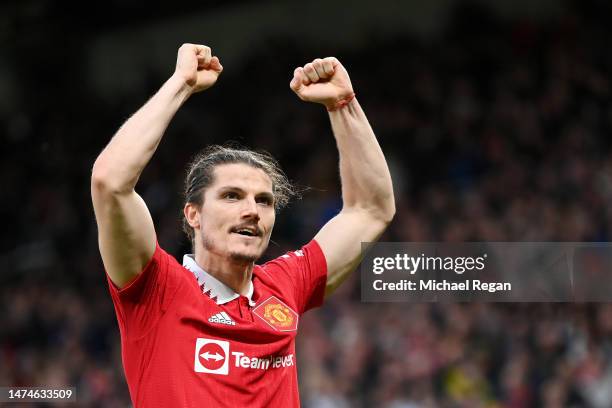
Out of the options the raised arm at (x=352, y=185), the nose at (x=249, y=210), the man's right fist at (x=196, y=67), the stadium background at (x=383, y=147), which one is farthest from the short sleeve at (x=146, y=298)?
the stadium background at (x=383, y=147)

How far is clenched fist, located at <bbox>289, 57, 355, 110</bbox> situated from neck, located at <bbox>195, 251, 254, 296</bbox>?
66cm

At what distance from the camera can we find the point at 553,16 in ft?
34.6

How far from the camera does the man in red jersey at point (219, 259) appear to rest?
3.27 meters

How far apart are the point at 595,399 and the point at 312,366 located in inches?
92.3

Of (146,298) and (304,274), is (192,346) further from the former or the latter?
(304,274)

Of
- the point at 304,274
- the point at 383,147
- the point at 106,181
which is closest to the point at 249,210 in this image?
the point at 304,274

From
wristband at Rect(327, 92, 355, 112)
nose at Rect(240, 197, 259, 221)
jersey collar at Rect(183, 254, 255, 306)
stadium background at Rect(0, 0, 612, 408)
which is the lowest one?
jersey collar at Rect(183, 254, 255, 306)

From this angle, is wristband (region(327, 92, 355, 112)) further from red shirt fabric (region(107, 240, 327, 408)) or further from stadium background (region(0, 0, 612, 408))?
stadium background (region(0, 0, 612, 408))

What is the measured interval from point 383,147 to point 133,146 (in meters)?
7.01

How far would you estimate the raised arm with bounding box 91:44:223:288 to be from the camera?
3.18 m

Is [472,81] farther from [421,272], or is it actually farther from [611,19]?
[421,272]

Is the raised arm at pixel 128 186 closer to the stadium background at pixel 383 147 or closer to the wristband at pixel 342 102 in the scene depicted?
the wristband at pixel 342 102

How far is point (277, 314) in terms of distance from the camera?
12.2ft

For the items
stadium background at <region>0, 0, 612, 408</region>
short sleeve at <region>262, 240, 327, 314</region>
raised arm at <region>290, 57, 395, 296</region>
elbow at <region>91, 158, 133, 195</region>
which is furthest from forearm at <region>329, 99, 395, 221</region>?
stadium background at <region>0, 0, 612, 408</region>
